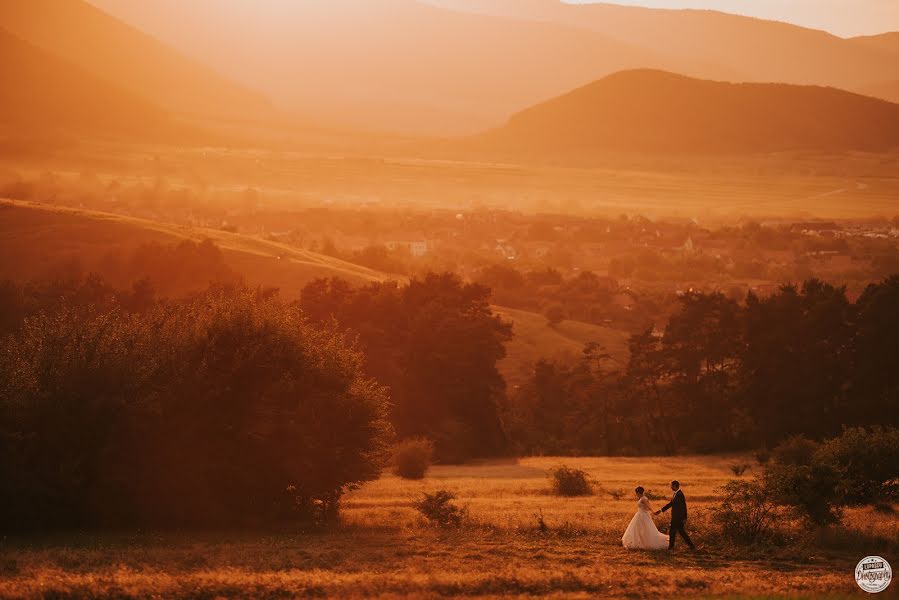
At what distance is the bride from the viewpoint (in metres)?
19.8

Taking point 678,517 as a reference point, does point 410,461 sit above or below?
below

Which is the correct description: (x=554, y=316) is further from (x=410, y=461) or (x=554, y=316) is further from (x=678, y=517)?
(x=678, y=517)

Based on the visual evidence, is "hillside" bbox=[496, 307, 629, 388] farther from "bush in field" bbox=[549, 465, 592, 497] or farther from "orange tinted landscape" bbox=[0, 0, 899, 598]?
"bush in field" bbox=[549, 465, 592, 497]

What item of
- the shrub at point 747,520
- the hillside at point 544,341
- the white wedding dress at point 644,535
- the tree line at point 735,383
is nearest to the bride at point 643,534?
the white wedding dress at point 644,535

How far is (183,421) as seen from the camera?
2403cm

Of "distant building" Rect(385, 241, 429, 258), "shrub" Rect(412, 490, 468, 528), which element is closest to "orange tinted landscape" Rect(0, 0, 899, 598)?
"shrub" Rect(412, 490, 468, 528)

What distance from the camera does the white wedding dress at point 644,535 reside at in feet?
64.8

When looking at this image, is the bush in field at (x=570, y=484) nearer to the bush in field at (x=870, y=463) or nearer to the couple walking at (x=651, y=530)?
the bush in field at (x=870, y=463)

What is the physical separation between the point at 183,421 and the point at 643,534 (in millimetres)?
10410

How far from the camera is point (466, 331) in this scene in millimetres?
50375

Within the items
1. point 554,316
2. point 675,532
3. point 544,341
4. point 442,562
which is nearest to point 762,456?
point 675,532

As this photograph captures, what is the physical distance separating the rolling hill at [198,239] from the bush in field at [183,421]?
38.0m

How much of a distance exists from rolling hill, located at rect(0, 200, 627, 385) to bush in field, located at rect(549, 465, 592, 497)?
31.5 m
